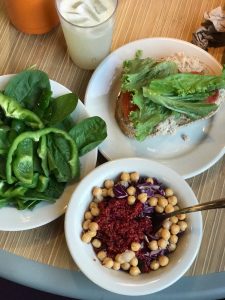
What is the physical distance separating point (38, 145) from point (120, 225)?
25 cm

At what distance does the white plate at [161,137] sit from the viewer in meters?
1.17

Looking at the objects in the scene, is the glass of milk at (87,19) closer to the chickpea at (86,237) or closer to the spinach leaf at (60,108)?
the spinach leaf at (60,108)

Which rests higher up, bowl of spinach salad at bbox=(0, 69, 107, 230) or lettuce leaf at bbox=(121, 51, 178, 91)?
lettuce leaf at bbox=(121, 51, 178, 91)

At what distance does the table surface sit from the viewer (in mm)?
1102

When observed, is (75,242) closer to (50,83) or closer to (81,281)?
(81,281)

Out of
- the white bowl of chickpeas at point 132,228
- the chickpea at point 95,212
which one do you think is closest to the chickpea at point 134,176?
the white bowl of chickpeas at point 132,228

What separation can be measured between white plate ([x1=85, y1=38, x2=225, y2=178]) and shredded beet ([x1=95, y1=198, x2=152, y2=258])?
5.9 inches

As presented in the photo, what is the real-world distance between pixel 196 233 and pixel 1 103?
1.65 ft

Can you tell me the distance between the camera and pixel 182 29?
132cm

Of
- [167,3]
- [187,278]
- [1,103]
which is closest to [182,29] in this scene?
[167,3]

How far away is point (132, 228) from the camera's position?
1.03m

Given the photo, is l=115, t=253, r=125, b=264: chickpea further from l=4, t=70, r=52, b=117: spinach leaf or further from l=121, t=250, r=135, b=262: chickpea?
l=4, t=70, r=52, b=117: spinach leaf

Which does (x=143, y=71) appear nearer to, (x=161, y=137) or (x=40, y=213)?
(x=161, y=137)

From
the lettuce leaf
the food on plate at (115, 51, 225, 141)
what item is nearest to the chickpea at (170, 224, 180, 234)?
the food on plate at (115, 51, 225, 141)
